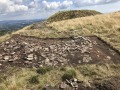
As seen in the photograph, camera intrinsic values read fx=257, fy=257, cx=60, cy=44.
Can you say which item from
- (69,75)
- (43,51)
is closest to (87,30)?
(43,51)

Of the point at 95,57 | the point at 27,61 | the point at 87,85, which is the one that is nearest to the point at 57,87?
the point at 87,85

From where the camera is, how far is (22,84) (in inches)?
643

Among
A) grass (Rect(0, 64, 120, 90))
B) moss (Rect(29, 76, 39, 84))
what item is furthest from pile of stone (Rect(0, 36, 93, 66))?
moss (Rect(29, 76, 39, 84))

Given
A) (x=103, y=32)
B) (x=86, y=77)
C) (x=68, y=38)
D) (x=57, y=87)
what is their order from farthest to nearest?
(x=103, y=32)
(x=68, y=38)
(x=86, y=77)
(x=57, y=87)

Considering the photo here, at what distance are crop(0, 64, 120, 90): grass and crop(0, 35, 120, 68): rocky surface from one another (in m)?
1.31

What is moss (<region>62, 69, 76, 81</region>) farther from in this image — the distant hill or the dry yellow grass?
the distant hill

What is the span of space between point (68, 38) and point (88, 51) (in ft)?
13.6

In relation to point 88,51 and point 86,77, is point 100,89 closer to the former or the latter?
point 86,77

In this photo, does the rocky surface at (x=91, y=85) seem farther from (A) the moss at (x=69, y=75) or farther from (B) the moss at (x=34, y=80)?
(B) the moss at (x=34, y=80)

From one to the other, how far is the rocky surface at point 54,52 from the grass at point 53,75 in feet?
4.29

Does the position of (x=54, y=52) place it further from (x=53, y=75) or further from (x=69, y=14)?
(x=69, y=14)

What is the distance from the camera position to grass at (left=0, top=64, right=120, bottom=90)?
16.2 metres

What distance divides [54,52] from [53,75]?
4319mm

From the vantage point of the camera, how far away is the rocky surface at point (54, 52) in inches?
797
